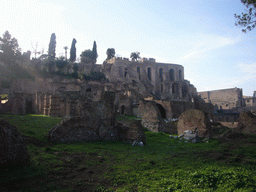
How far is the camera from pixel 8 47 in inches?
1674

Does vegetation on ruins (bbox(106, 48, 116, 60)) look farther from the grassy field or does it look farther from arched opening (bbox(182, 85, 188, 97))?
the grassy field

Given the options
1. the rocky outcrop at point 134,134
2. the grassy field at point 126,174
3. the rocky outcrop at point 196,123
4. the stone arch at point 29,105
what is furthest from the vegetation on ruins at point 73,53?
the grassy field at point 126,174

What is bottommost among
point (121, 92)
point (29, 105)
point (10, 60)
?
point (29, 105)

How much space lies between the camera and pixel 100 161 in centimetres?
673

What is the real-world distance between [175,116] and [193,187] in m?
24.8

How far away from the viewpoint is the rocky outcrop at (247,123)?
14648 millimetres

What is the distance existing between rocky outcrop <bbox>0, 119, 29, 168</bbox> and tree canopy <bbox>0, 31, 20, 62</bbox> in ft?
136

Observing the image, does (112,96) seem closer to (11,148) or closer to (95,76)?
(11,148)

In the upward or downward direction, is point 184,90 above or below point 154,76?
below

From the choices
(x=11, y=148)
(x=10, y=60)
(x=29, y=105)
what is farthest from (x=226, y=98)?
(x=11, y=148)

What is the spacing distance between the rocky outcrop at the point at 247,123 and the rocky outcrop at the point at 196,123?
367cm

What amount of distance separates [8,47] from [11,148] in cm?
4394

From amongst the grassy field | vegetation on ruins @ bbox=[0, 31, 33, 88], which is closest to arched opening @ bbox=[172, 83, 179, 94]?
vegetation on ruins @ bbox=[0, 31, 33, 88]

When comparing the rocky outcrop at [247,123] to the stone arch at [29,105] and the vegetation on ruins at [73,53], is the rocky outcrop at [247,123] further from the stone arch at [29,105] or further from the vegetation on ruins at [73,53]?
the vegetation on ruins at [73,53]
